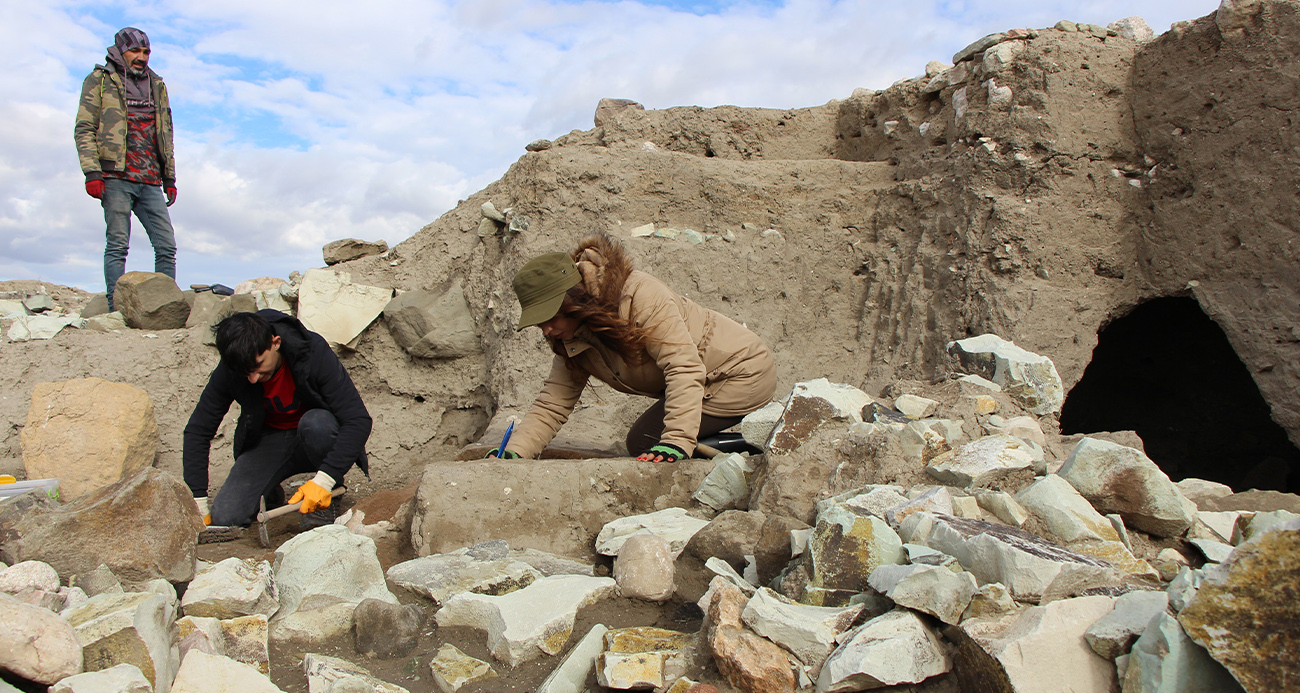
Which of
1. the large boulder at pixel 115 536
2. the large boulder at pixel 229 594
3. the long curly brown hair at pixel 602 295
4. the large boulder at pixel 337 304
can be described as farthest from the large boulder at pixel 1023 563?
the large boulder at pixel 337 304

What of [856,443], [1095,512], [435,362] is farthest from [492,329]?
[1095,512]

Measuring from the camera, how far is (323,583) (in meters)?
2.38

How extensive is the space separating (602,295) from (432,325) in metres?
2.79

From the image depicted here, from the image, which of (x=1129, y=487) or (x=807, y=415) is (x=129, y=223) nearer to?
(x=807, y=415)

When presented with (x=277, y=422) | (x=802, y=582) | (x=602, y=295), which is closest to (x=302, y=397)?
(x=277, y=422)

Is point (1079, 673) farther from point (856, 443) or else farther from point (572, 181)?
point (572, 181)

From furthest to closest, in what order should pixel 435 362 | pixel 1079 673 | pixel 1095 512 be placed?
1. pixel 435 362
2. pixel 1095 512
3. pixel 1079 673

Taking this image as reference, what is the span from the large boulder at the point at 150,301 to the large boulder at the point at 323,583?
3746 mm

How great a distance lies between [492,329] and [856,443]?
10.8ft

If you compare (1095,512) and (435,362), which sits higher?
(435,362)

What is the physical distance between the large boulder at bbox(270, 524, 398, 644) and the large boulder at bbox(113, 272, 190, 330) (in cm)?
375

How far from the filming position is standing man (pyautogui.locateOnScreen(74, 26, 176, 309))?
5.09 metres

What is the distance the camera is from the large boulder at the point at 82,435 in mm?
4215

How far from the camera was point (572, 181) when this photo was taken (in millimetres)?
5234
